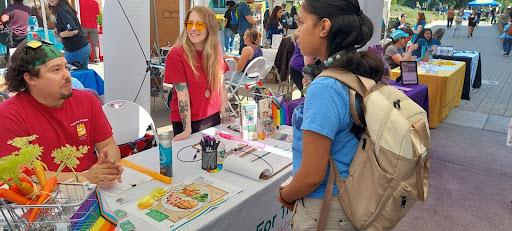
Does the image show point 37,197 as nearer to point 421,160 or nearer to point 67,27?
point 421,160

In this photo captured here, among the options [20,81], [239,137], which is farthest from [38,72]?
[239,137]

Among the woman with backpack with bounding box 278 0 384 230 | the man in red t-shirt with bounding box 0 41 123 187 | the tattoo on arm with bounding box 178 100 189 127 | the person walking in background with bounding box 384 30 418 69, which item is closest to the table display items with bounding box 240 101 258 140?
the tattoo on arm with bounding box 178 100 189 127

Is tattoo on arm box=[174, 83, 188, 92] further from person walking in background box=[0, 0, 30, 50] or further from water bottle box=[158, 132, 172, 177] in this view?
person walking in background box=[0, 0, 30, 50]

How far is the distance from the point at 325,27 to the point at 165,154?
0.92 metres

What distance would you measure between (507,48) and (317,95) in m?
16.2

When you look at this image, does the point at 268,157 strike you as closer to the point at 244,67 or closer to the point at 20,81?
the point at 20,81

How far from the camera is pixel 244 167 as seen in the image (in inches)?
70.8

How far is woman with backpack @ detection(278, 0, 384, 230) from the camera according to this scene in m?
1.14

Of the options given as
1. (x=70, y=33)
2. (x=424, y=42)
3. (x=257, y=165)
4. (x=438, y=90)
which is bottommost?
(x=438, y=90)

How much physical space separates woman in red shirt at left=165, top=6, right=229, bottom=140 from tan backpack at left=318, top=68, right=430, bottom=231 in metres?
1.30

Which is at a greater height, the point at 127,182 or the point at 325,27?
the point at 325,27

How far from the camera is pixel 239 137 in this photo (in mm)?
2311

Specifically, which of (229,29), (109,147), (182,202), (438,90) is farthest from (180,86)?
(229,29)

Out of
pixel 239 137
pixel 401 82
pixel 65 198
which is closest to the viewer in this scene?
pixel 65 198
